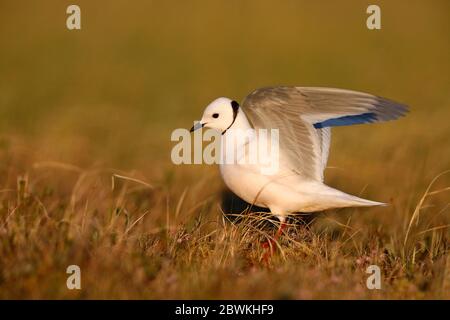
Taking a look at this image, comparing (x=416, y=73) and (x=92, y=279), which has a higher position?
(x=416, y=73)

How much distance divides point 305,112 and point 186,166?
141 inches

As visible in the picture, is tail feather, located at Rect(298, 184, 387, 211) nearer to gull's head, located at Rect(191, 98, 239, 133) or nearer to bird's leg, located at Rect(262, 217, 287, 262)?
bird's leg, located at Rect(262, 217, 287, 262)

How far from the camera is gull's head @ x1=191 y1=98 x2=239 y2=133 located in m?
5.66

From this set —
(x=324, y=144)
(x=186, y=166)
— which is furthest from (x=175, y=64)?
(x=324, y=144)

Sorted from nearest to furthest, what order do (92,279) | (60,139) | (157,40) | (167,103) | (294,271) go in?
(92,279) → (294,271) → (60,139) → (167,103) → (157,40)

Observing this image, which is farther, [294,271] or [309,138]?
[309,138]

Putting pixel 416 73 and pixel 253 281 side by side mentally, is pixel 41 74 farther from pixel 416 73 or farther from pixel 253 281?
pixel 253 281

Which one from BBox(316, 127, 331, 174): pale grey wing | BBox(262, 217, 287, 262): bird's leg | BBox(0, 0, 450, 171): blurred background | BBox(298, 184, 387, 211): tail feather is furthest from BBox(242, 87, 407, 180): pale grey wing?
BBox(0, 0, 450, 171): blurred background

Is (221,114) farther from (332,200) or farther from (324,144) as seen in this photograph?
(332,200)

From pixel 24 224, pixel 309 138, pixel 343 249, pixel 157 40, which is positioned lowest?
pixel 343 249

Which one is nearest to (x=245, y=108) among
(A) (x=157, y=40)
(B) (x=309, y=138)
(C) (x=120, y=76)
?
(B) (x=309, y=138)

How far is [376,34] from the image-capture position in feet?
52.7

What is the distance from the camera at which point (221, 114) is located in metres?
5.66

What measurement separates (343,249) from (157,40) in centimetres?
1070
